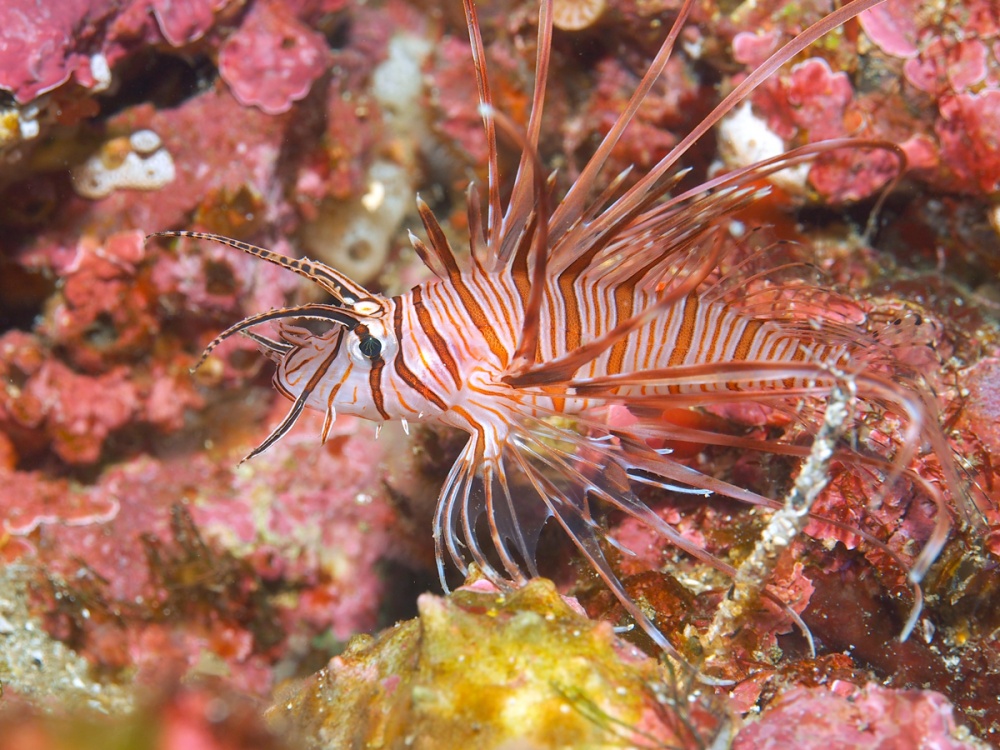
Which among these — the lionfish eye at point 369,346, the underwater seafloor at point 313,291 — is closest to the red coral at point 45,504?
the underwater seafloor at point 313,291

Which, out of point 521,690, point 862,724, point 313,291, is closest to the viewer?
point 521,690

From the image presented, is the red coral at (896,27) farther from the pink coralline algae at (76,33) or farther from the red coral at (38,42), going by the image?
the red coral at (38,42)

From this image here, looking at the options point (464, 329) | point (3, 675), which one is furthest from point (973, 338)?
point (3, 675)

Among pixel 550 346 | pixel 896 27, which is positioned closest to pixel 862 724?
pixel 550 346

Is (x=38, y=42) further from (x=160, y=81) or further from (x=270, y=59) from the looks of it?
(x=270, y=59)

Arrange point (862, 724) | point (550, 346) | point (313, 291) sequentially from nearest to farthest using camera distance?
point (862, 724) < point (550, 346) < point (313, 291)

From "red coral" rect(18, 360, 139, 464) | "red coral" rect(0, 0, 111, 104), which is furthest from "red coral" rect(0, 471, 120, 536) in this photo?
"red coral" rect(0, 0, 111, 104)
